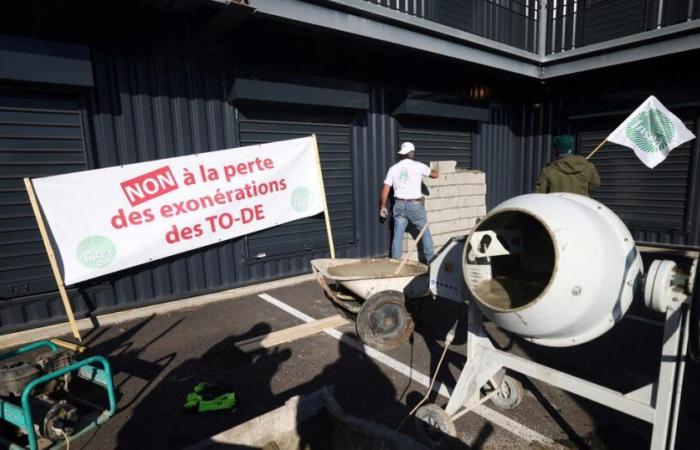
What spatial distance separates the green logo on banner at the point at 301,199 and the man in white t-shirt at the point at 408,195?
1615 millimetres

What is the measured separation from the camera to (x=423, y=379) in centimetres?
370

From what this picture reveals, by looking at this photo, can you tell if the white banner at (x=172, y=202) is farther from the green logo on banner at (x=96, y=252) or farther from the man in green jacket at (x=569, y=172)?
the man in green jacket at (x=569, y=172)

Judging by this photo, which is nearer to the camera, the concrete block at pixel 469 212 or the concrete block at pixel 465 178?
the concrete block at pixel 465 178

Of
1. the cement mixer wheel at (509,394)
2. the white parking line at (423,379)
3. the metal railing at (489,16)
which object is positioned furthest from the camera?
the metal railing at (489,16)

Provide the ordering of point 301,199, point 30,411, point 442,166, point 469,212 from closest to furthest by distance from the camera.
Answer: point 30,411
point 301,199
point 442,166
point 469,212

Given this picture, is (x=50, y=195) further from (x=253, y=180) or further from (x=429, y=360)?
(x=429, y=360)

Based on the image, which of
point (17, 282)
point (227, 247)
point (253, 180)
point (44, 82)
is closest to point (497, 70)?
point (253, 180)

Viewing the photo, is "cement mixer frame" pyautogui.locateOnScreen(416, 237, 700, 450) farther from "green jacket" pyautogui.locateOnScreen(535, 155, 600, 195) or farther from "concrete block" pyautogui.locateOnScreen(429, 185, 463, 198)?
"concrete block" pyautogui.locateOnScreen(429, 185, 463, 198)

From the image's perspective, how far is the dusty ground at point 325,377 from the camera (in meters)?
2.96

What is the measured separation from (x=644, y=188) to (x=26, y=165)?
12.0 meters

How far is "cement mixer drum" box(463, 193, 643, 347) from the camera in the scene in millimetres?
2045

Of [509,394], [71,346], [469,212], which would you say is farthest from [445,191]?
[71,346]

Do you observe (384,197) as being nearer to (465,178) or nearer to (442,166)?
(442,166)

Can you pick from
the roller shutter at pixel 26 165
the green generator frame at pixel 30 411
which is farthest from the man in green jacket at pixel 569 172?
the roller shutter at pixel 26 165
